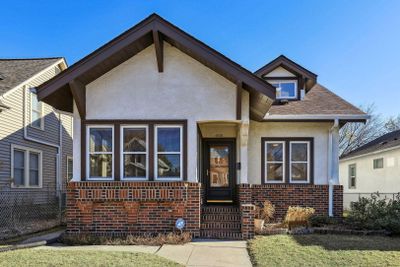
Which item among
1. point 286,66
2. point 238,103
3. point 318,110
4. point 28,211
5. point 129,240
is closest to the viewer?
point 129,240

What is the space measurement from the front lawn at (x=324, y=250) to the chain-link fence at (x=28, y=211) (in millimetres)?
6781

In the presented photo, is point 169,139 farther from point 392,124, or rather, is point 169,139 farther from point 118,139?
point 392,124

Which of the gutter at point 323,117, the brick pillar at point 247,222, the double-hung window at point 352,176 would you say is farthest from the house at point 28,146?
the double-hung window at point 352,176

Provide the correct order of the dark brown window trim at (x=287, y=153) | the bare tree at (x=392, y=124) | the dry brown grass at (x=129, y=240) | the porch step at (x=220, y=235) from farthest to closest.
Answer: the bare tree at (x=392, y=124)
the dark brown window trim at (x=287, y=153)
the porch step at (x=220, y=235)
the dry brown grass at (x=129, y=240)

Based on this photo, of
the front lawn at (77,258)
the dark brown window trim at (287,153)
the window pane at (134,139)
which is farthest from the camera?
the dark brown window trim at (287,153)

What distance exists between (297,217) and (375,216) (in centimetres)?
225

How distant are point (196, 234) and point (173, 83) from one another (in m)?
3.98

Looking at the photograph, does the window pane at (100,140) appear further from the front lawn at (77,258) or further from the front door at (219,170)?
the front door at (219,170)

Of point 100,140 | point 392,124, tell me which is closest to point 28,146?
point 100,140

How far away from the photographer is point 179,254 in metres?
7.68

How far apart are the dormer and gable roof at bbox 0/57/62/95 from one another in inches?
365

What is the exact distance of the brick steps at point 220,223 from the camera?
946 cm

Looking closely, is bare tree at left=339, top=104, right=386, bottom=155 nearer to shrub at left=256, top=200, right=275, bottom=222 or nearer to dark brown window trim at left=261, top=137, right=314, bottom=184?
dark brown window trim at left=261, top=137, right=314, bottom=184

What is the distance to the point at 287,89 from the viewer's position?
544 inches
